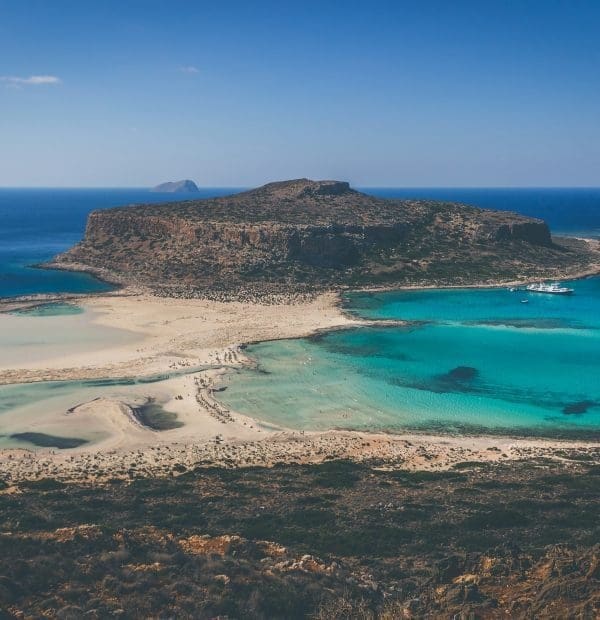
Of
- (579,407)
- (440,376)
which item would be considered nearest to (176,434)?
(440,376)

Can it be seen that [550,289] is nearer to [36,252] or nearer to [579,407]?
[579,407]

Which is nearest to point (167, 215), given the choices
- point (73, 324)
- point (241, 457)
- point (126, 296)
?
point (126, 296)

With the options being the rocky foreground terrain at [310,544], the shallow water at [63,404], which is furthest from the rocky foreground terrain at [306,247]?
the rocky foreground terrain at [310,544]

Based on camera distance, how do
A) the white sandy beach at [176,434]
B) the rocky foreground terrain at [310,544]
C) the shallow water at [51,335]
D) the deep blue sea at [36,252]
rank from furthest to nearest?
the deep blue sea at [36,252] < the shallow water at [51,335] < the white sandy beach at [176,434] < the rocky foreground terrain at [310,544]

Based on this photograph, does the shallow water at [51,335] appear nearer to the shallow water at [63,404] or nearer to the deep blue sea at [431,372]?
the deep blue sea at [431,372]

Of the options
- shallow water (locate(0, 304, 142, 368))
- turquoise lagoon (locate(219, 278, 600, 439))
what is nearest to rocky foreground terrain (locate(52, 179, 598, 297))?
shallow water (locate(0, 304, 142, 368))

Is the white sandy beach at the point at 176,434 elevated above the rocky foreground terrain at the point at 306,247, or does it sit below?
below
